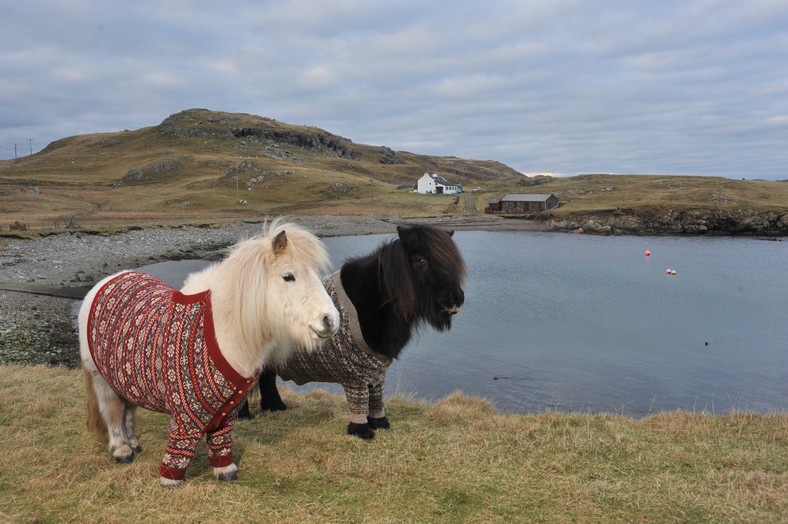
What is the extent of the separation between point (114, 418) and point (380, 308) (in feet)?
8.78

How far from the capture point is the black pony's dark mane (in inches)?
195

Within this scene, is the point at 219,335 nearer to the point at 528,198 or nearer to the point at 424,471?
the point at 424,471

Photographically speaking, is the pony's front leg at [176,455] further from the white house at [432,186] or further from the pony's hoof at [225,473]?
the white house at [432,186]

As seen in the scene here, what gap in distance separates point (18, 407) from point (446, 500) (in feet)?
17.1

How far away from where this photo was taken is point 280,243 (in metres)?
3.70

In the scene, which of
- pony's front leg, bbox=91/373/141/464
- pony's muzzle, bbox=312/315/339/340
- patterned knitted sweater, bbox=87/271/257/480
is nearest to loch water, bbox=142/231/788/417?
pony's front leg, bbox=91/373/141/464

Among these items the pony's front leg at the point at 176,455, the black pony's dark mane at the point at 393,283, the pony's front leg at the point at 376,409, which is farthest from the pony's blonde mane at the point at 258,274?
the pony's front leg at the point at 376,409

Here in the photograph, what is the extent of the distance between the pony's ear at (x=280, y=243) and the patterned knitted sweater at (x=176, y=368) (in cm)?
72

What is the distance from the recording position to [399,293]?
4.97 meters

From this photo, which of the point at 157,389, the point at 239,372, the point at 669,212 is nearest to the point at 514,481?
the point at 239,372

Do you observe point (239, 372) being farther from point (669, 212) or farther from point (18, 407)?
point (669, 212)

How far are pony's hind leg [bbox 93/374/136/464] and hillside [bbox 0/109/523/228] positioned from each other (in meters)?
44.7

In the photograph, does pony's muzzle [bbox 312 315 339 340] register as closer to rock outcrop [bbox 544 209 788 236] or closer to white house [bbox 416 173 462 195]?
rock outcrop [bbox 544 209 788 236]

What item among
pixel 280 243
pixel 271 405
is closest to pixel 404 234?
pixel 280 243
